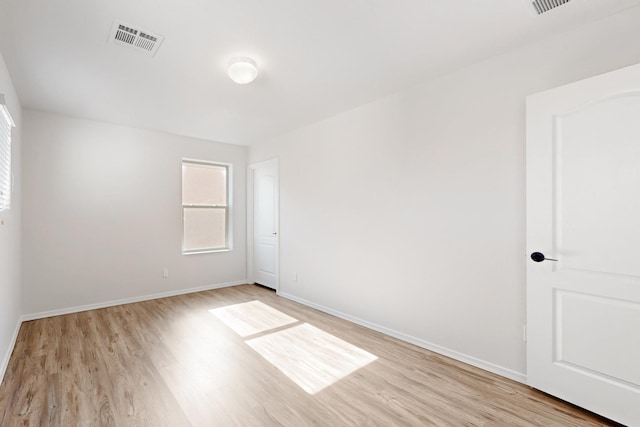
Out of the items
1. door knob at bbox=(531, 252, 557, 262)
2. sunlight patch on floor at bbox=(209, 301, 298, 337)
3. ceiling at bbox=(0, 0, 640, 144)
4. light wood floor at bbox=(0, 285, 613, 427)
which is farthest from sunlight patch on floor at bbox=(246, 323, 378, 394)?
ceiling at bbox=(0, 0, 640, 144)

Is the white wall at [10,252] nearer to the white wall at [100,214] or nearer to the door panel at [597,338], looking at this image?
the white wall at [100,214]

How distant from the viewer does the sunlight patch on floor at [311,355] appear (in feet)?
7.68

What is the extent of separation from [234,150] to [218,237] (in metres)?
1.61

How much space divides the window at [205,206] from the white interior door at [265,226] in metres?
0.53

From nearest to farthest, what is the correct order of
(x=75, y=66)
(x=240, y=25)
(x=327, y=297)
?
(x=240, y=25), (x=75, y=66), (x=327, y=297)

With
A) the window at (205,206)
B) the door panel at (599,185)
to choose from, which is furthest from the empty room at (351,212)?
the window at (205,206)

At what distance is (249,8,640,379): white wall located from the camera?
229 centimetres

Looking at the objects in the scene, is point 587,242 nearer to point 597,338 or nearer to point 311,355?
point 597,338

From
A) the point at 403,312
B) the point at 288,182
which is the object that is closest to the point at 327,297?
the point at 403,312

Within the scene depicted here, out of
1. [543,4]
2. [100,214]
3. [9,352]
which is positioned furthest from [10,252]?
[543,4]

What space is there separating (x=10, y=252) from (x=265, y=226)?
10.3 feet

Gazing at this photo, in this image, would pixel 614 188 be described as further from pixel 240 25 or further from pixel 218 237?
pixel 218 237

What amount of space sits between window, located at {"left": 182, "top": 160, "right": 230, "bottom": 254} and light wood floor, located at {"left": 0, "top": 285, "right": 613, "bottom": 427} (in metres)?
1.83

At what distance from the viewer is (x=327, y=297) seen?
3.97 m
